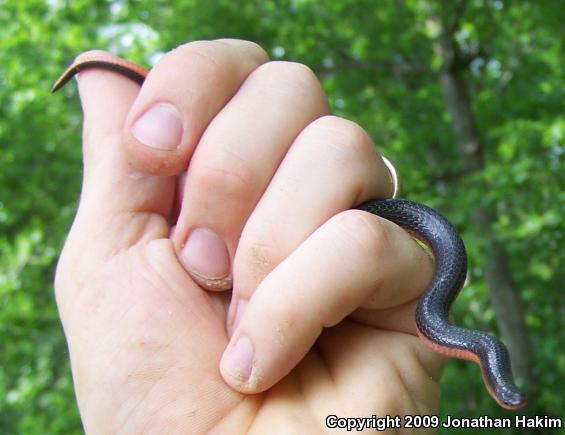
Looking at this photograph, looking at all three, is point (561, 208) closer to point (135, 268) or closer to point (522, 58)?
point (522, 58)

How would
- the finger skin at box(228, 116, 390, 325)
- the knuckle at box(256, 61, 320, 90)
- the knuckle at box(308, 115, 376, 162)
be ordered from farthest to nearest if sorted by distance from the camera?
the knuckle at box(256, 61, 320, 90) < the knuckle at box(308, 115, 376, 162) < the finger skin at box(228, 116, 390, 325)

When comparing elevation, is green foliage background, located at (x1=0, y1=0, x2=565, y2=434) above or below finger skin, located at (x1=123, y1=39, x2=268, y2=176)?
below

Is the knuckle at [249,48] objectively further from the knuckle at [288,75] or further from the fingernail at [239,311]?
the fingernail at [239,311]

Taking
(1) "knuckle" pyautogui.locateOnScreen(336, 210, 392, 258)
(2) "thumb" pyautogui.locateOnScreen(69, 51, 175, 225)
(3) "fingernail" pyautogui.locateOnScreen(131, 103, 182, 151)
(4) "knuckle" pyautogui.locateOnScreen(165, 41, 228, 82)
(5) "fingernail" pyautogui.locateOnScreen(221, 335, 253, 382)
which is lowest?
(5) "fingernail" pyautogui.locateOnScreen(221, 335, 253, 382)

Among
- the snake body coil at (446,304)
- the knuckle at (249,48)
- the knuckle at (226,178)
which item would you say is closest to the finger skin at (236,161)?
the knuckle at (226,178)

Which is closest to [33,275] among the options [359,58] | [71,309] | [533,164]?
[359,58]

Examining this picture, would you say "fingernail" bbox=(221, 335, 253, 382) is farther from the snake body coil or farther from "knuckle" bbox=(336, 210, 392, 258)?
the snake body coil

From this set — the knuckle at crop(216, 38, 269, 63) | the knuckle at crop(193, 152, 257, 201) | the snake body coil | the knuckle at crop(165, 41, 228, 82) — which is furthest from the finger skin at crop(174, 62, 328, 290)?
the snake body coil
